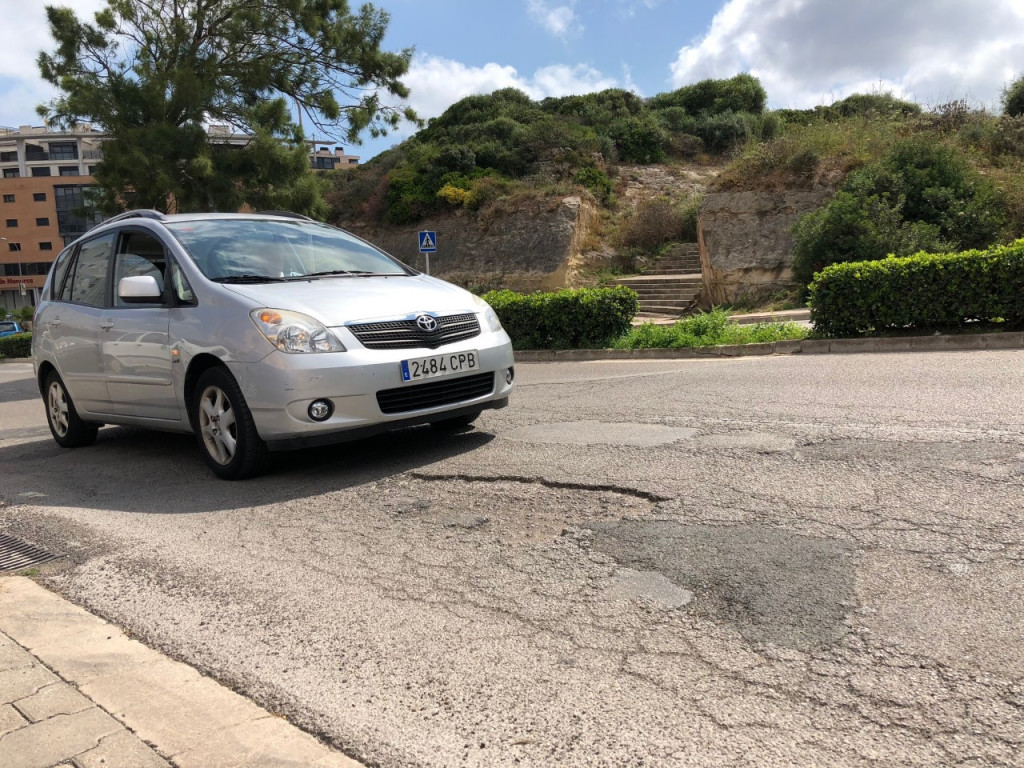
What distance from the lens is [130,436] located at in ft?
24.9

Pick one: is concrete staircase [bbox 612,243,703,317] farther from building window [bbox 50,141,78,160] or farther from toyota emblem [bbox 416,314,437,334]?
building window [bbox 50,141,78,160]

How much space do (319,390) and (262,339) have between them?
482 mm

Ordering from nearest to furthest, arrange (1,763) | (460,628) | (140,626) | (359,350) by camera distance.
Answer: (1,763) < (460,628) < (140,626) < (359,350)

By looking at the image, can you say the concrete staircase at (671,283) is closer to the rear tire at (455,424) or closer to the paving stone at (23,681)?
the rear tire at (455,424)

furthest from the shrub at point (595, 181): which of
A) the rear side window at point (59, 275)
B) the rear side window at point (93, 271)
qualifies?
the rear side window at point (93, 271)

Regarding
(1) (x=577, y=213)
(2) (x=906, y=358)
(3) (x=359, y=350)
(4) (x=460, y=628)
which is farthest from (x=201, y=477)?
(1) (x=577, y=213)

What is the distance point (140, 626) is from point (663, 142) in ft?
113

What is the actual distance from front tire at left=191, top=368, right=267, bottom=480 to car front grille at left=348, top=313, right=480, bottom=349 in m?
0.85

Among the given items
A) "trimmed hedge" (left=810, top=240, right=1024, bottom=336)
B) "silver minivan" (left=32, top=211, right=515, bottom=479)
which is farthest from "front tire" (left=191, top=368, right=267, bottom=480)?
"trimmed hedge" (left=810, top=240, right=1024, bottom=336)

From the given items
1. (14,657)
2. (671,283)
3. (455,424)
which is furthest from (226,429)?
(671,283)

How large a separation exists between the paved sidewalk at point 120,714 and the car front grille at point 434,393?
7.31 ft

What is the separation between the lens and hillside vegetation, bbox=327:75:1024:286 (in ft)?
52.0

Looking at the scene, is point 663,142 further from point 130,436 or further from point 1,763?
point 1,763

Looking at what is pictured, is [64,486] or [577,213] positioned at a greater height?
[577,213]
